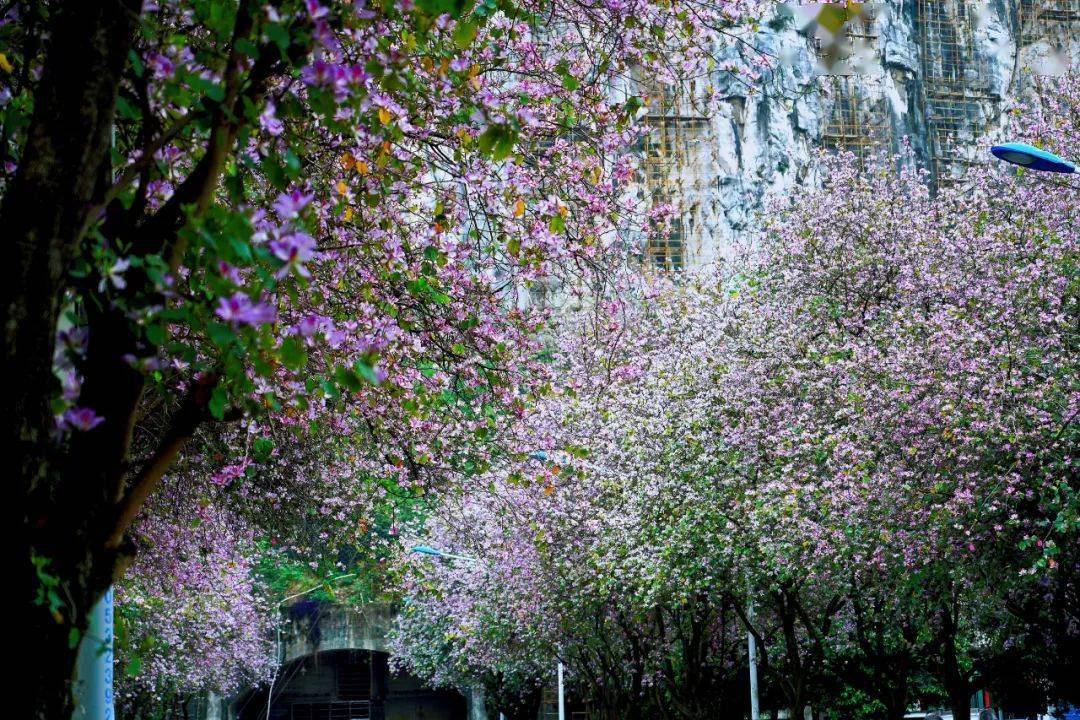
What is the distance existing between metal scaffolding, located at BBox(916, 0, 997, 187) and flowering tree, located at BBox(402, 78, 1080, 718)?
3980 centimetres

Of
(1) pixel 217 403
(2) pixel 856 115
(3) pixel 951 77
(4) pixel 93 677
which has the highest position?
(3) pixel 951 77

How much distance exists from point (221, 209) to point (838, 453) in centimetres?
1502

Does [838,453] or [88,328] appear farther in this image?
[838,453]

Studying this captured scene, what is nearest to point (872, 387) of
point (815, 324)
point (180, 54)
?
point (815, 324)

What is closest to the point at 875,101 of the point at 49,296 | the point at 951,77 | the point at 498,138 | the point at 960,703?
the point at 951,77

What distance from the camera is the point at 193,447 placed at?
13.9 m

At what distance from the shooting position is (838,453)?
61.6ft

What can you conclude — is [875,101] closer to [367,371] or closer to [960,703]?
[960,703]

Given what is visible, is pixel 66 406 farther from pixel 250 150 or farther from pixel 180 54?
pixel 250 150

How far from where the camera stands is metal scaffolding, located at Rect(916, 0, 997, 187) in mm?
67812

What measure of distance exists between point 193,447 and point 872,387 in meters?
9.69

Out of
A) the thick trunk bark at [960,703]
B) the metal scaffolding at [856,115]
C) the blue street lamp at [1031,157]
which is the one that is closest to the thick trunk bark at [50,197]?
the blue street lamp at [1031,157]

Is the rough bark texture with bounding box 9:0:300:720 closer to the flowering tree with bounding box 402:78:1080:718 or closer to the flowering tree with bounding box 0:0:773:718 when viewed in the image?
the flowering tree with bounding box 0:0:773:718

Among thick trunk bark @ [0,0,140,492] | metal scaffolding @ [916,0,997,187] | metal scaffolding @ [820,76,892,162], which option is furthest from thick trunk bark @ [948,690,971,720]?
metal scaffolding @ [916,0,997,187]
